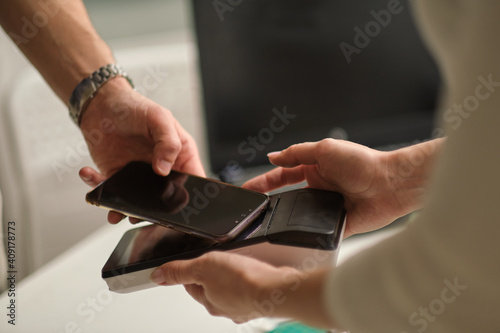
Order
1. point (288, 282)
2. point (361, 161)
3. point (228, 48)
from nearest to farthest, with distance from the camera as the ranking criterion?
point (288, 282) → point (361, 161) → point (228, 48)

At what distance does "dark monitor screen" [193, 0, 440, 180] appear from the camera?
3.03 feet

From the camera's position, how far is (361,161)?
0.59 m

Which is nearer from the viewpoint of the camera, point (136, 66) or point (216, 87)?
point (216, 87)

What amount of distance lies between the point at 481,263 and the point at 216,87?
2.29 feet

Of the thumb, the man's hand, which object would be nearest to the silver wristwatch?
the man's hand

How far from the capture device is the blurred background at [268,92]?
3.04 feet

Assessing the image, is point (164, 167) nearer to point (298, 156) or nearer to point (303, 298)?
point (298, 156)

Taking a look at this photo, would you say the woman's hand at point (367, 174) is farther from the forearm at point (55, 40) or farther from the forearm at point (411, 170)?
the forearm at point (55, 40)

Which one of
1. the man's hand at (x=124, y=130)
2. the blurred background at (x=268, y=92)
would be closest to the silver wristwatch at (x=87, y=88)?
the man's hand at (x=124, y=130)

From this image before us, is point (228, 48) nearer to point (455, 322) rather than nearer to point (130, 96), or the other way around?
point (130, 96)

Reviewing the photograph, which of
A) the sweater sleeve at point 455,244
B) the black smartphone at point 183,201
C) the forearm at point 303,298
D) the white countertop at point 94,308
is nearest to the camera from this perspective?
the sweater sleeve at point 455,244

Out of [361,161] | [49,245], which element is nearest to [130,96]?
[361,161]

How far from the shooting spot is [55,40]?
2.40 feet

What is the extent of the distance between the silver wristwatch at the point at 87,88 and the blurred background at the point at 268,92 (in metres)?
0.22
